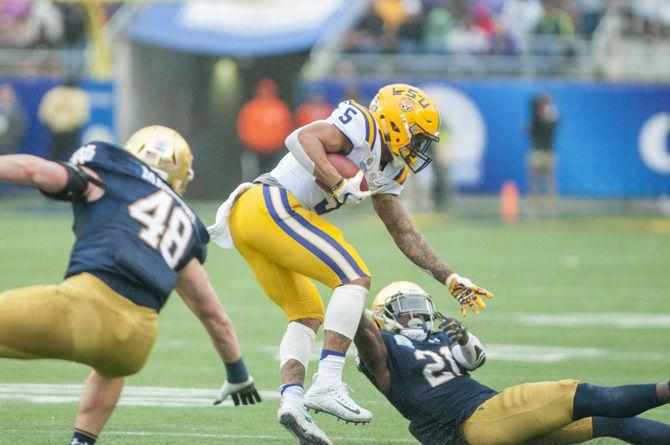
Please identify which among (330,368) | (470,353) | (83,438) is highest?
(470,353)

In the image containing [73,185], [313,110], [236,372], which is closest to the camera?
[73,185]

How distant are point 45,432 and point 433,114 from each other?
2.38 metres

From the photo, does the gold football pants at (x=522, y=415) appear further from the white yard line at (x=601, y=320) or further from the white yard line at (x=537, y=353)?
the white yard line at (x=601, y=320)

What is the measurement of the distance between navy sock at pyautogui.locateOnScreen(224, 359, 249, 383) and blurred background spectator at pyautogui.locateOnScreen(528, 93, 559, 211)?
1395 cm

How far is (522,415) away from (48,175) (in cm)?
215

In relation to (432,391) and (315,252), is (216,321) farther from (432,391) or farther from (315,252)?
(432,391)

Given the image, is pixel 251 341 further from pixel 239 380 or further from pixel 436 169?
pixel 436 169

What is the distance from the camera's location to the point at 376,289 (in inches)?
436

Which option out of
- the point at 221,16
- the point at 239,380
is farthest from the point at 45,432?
the point at 221,16

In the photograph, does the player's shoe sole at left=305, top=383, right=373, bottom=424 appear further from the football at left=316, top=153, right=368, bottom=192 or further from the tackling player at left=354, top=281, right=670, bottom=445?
the football at left=316, top=153, right=368, bottom=192

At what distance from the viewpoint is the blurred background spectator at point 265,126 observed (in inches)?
764

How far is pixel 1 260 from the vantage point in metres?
12.8

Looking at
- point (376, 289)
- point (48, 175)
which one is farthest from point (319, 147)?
point (376, 289)

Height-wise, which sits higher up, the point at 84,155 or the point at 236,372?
the point at 84,155
